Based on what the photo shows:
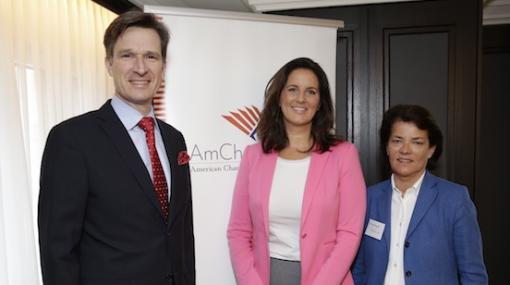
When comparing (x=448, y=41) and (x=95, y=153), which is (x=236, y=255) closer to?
(x=95, y=153)

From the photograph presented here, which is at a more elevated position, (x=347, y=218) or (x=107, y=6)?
(x=107, y=6)

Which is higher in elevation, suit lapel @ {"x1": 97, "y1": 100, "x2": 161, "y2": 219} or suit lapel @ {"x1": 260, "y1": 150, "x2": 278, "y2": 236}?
suit lapel @ {"x1": 97, "y1": 100, "x2": 161, "y2": 219}

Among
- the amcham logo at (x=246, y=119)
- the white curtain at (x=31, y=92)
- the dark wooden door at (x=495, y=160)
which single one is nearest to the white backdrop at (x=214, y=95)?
the amcham logo at (x=246, y=119)

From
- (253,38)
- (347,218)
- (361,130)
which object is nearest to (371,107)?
(361,130)

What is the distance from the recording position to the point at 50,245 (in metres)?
1.15

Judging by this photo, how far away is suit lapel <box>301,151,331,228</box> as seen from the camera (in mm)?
1703

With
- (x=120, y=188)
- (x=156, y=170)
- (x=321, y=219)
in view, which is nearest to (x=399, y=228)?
(x=321, y=219)

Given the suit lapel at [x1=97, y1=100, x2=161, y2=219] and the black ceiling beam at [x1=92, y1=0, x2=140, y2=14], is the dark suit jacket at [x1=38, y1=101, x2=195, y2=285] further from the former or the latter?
the black ceiling beam at [x1=92, y1=0, x2=140, y2=14]

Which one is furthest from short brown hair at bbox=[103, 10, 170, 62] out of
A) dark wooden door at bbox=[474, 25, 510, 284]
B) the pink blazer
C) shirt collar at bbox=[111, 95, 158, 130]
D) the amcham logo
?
dark wooden door at bbox=[474, 25, 510, 284]

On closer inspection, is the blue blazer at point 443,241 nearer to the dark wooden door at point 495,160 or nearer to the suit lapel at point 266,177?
the suit lapel at point 266,177

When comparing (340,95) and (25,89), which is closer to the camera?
(25,89)

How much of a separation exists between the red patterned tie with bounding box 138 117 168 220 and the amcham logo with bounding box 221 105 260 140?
1.00 metres

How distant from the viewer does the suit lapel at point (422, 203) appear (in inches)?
65.5

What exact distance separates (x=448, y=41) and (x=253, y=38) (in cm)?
Answer: 145
